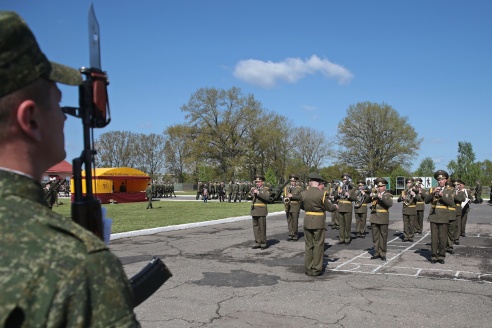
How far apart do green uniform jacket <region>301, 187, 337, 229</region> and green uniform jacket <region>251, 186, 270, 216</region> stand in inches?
117

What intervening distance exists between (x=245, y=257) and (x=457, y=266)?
188 inches

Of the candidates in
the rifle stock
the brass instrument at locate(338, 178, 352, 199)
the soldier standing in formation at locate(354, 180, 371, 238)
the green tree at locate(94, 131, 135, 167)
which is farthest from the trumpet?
the green tree at locate(94, 131, 135, 167)

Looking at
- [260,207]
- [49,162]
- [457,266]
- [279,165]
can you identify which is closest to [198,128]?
[279,165]

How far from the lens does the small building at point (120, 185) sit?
32875mm

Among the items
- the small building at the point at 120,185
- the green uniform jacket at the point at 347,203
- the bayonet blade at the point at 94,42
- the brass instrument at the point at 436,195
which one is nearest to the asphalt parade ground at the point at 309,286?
the green uniform jacket at the point at 347,203

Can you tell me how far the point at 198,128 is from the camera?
2045 inches

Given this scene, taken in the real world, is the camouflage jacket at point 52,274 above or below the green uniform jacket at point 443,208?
above

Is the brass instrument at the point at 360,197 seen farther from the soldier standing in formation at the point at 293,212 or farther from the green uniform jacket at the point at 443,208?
the green uniform jacket at the point at 443,208

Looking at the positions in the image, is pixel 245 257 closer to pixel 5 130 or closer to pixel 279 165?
pixel 5 130

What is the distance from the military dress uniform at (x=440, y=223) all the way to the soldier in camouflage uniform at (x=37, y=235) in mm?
10065

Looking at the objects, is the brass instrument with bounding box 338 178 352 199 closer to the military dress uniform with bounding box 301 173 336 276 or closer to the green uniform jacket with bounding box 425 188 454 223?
the green uniform jacket with bounding box 425 188 454 223

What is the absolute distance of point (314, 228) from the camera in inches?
352

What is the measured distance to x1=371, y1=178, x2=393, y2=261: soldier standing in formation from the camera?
10445 millimetres

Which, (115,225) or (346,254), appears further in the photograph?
(115,225)
